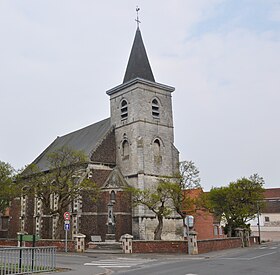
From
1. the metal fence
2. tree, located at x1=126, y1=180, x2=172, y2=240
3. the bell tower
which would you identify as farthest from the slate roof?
the metal fence

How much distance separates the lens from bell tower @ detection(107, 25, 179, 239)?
36.7 m

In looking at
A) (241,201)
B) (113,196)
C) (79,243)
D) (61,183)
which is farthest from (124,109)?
(79,243)

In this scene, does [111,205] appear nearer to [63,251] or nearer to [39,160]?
[63,251]

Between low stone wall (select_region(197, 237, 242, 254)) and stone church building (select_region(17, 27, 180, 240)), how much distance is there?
539 cm

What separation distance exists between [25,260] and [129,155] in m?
23.9

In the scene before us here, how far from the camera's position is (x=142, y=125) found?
123 feet

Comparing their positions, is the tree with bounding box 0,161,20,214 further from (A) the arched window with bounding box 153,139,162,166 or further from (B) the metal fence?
(B) the metal fence

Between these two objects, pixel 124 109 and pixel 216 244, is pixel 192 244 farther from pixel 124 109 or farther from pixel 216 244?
pixel 124 109

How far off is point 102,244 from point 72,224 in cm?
502

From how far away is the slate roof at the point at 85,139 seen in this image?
3894 centimetres

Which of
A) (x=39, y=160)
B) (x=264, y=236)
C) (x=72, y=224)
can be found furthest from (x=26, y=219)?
(x=264, y=236)

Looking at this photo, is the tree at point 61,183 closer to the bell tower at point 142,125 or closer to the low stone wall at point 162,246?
the bell tower at point 142,125

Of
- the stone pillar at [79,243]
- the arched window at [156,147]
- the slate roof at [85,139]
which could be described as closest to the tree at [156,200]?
the stone pillar at [79,243]

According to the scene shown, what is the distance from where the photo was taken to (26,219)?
144 ft
